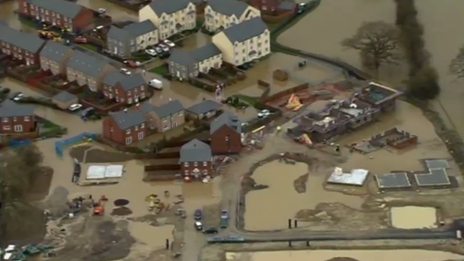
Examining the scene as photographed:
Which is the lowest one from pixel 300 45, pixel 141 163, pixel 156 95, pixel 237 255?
pixel 237 255

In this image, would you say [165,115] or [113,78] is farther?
[113,78]

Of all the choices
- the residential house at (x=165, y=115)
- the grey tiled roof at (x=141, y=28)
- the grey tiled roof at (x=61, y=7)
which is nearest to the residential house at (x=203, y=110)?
the residential house at (x=165, y=115)

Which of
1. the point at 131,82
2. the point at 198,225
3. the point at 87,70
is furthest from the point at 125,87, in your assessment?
the point at 198,225

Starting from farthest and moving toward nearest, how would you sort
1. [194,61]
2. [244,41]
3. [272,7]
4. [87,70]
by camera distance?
[272,7], [244,41], [194,61], [87,70]

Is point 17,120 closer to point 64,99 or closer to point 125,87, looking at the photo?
point 64,99

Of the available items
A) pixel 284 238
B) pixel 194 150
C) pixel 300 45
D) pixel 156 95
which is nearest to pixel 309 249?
pixel 284 238

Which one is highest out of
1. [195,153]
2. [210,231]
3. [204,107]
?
[204,107]

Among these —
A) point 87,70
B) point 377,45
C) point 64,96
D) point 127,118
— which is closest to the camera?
point 127,118

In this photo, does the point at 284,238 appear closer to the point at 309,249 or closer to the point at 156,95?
the point at 309,249
